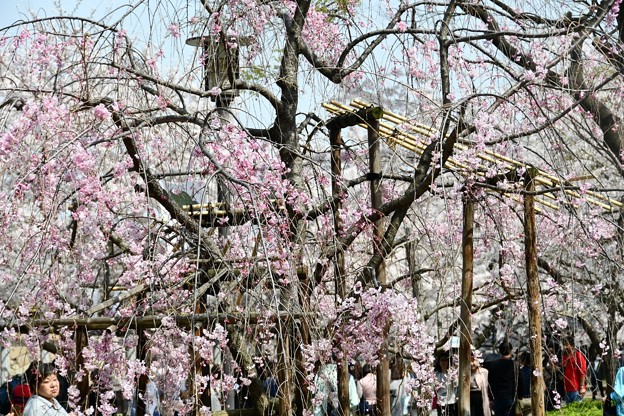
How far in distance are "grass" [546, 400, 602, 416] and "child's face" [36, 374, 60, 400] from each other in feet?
19.2

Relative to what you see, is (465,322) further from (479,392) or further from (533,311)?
(479,392)

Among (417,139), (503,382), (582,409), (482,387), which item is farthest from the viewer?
(582,409)

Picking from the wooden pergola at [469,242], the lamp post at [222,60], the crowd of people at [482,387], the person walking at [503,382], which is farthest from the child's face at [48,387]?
the person walking at [503,382]

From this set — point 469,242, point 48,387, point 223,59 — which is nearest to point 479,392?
point 469,242

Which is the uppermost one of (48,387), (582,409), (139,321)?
(139,321)

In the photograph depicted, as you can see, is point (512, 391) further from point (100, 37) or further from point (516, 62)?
point (100, 37)

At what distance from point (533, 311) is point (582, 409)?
501cm

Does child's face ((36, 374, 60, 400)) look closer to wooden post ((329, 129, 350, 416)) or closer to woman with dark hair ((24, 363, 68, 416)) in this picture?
woman with dark hair ((24, 363, 68, 416))

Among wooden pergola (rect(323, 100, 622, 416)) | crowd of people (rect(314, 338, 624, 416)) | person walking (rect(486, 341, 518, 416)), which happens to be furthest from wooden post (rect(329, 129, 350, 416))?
person walking (rect(486, 341, 518, 416))

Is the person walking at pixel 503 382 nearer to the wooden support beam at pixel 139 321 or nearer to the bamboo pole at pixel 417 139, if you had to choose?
the bamboo pole at pixel 417 139

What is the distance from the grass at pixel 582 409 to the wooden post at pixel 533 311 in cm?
363

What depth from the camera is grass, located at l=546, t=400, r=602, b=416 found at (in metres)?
9.45

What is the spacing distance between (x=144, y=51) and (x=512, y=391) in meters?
Result: 4.65

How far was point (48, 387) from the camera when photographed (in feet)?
15.3
